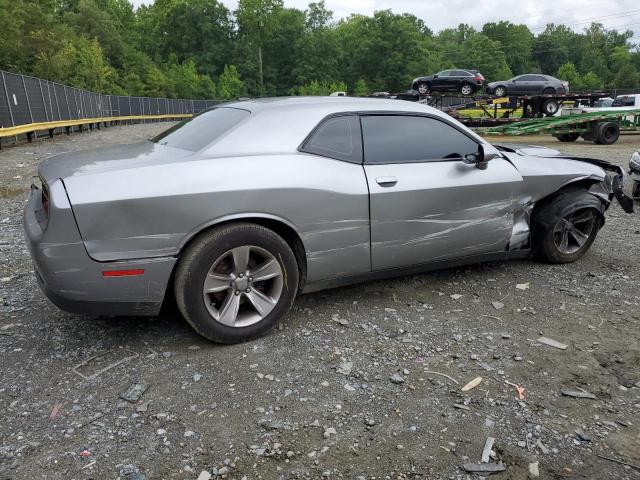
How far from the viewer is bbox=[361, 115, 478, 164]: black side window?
383 cm

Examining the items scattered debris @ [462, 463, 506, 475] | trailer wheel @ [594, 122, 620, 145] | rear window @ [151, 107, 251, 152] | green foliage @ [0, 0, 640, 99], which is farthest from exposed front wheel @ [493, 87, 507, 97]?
green foliage @ [0, 0, 640, 99]

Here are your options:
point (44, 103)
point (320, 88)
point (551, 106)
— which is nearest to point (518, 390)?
point (44, 103)

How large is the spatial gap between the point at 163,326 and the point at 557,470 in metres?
2.60

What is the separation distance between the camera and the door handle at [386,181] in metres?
3.71

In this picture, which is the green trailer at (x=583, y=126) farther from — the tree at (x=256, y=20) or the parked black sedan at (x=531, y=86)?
the tree at (x=256, y=20)

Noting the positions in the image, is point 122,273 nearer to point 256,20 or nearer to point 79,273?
point 79,273

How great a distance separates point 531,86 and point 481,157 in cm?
2437

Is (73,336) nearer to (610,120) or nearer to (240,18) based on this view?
(610,120)

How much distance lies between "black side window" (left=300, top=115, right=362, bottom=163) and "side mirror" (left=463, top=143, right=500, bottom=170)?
39.0 inches

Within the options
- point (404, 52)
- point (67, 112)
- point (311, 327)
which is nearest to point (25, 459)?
point (311, 327)

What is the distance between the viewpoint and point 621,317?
392cm

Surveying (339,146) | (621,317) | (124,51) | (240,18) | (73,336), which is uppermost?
(240,18)

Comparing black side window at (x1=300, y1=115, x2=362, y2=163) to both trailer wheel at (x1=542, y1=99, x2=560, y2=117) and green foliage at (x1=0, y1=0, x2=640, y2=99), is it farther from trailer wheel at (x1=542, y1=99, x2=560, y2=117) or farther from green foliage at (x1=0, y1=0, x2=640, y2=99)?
green foliage at (x1=0, y1=0, x2=640, y2=99)

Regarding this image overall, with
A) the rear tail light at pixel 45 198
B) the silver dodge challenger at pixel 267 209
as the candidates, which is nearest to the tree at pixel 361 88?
the silver dodge challenger at pixel 267 209
